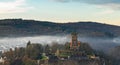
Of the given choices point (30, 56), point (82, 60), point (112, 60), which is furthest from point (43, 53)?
point (112, 60)

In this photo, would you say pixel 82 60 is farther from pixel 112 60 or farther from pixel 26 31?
pixel 26 31

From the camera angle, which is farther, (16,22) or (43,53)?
(16,22)

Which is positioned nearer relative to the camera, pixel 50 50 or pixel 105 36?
pixel 50 50

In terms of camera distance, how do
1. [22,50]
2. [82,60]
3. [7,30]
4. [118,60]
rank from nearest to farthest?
1. [82,60]
2. [22,50]
3. [118,60]
4. [7,30]

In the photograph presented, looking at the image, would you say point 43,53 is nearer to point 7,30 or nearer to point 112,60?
point 112,60

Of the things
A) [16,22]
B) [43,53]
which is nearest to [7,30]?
[16,22]

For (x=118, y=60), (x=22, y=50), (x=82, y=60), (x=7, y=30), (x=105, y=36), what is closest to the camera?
(x=82, y=60)

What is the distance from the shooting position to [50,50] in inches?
3388

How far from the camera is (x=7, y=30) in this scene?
16938 centimetres

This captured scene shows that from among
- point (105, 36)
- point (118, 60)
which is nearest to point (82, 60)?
point (118, 60)

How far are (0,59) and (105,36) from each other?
73080 mm

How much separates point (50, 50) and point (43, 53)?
6681mm

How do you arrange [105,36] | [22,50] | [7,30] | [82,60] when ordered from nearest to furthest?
[82,60] → [22,50] → [105,36] → [7,30]

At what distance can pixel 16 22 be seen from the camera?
173875mm
